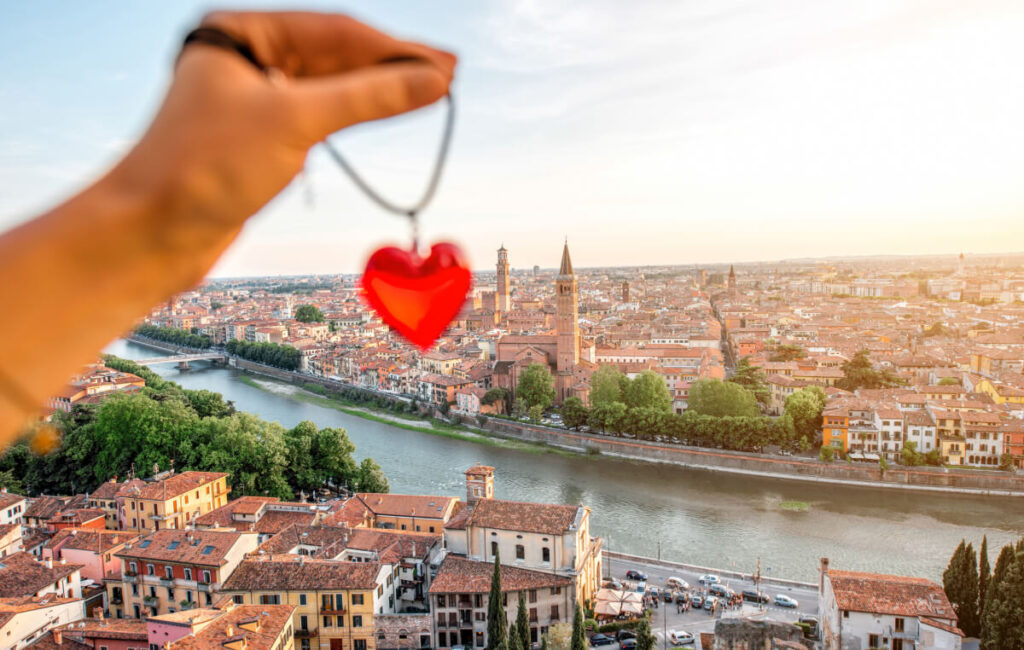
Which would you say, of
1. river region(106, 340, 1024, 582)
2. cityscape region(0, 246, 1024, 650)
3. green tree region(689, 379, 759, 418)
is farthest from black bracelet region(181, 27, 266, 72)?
green tree region(689, 379, 759, 418)

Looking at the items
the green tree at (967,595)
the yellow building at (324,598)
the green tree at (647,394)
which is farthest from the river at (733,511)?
the yellow building at (324,598)

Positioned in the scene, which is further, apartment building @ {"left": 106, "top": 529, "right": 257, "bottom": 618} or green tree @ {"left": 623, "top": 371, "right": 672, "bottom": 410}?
green tree @ {"left": 623, "top": 371, "right": 672, "bottom": 410}

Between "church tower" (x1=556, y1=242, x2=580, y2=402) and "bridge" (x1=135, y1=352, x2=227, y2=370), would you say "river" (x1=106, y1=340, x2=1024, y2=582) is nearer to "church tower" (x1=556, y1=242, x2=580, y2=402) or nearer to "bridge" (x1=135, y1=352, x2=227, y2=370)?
"church tower" (x1=556, y1=242, x2=580, y2=402)

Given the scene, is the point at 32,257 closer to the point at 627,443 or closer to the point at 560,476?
the point at 560,476

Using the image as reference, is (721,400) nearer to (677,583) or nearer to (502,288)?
(677,583)

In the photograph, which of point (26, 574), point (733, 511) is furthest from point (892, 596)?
point (26, 574)

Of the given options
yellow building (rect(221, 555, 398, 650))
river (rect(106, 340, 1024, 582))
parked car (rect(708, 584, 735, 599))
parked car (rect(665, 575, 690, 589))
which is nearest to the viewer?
yellow building (rect(221, 555, 398, 650))

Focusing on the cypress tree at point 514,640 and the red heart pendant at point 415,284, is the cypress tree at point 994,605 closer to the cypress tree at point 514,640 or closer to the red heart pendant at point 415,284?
the cypress tree at point 514,640

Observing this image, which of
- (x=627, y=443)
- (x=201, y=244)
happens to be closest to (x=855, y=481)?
(x=627, y=443)
